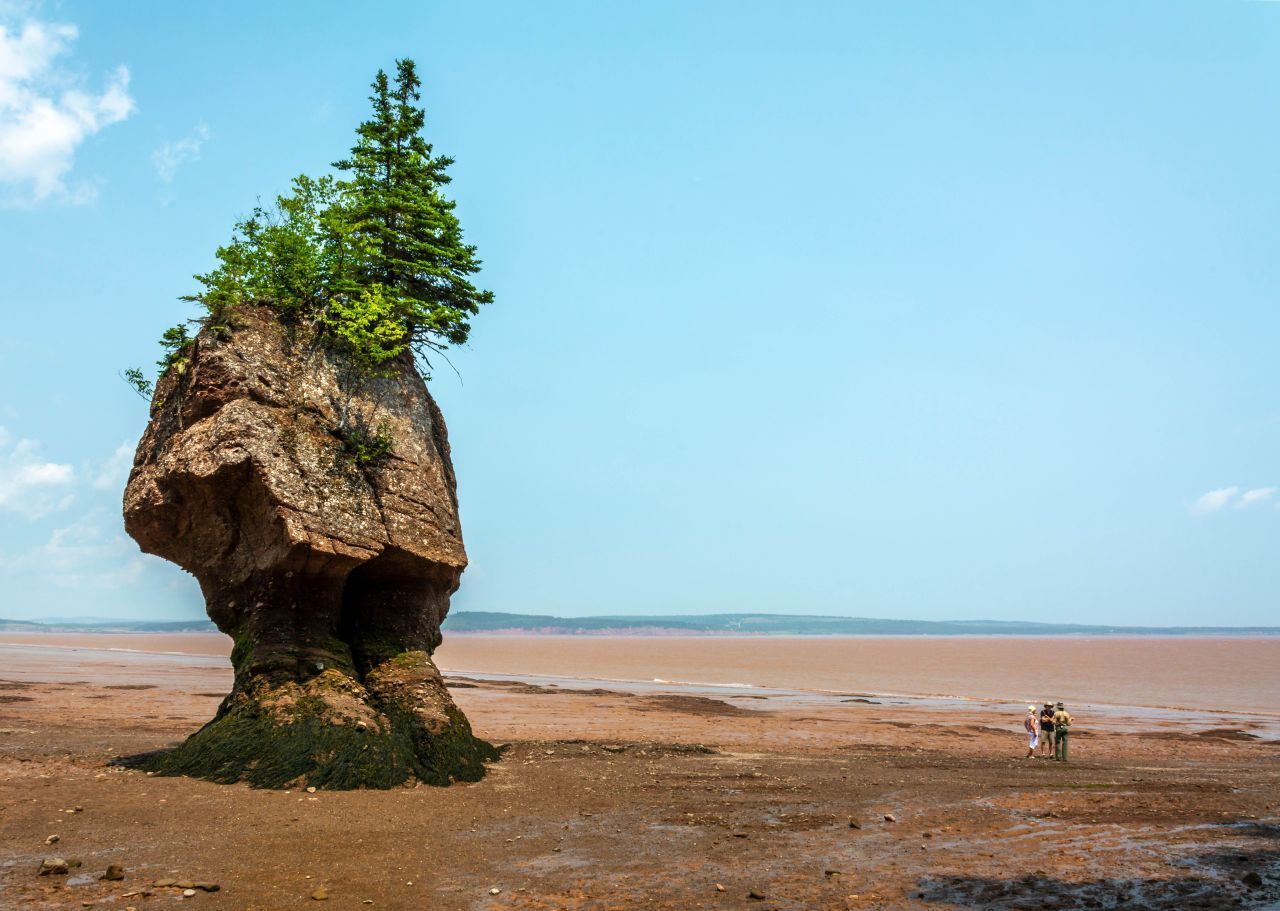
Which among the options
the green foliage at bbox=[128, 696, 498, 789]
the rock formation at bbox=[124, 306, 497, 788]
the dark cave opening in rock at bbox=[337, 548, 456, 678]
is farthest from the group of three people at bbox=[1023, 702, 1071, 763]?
the dark cave opening in rock at bbox=[337, 548, 456, 678]

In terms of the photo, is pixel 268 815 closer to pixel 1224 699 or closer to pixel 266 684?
pixel 266 684

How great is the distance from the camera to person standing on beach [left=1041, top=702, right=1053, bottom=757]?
90.4ft

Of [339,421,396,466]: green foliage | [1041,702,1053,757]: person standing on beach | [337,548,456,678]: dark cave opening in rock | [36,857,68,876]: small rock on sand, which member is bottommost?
[1041,702,1053,757]: person standing on beach

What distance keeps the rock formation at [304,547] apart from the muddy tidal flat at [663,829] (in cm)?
94

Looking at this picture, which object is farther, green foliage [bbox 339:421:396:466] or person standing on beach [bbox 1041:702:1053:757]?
person standing on beach [bbox 1041:702:1053:757]

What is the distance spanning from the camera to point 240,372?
19.2 meters

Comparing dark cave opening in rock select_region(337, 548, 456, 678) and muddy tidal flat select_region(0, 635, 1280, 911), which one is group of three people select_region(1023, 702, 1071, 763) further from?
dark cave opening in rock select_region(337, 548, 456, 678)

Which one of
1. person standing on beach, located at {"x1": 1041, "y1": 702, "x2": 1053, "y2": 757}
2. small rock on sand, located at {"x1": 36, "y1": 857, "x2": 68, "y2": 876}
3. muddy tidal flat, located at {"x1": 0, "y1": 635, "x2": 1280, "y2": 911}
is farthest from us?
person standing on beach, located at {"x1": 1041, "y1": 702, "x2": 1053, "y2": 757}

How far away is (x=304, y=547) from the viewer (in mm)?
18297

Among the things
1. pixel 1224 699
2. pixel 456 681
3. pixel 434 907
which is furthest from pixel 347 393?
pixel 1224 699

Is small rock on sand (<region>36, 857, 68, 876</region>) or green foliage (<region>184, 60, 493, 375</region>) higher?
green foliage (<region>184, 60, 493, 375</region>)

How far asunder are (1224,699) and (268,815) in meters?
58.4

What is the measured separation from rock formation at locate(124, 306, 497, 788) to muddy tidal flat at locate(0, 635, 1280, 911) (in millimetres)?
944

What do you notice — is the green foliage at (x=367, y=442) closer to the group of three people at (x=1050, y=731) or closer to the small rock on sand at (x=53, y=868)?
the small rock on sand at (x=53, y=868)
